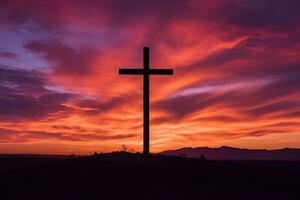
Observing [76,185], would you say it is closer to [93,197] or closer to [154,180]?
[93,197]

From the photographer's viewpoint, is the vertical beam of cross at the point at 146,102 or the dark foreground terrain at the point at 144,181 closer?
the dark foreground terrain at the point at 144,181

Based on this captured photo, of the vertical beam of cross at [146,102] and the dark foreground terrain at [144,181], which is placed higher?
the vertical beam of cross at [146,102]

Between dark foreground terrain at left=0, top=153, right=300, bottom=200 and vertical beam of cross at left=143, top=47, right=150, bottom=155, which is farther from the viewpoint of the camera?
vertical beam of cross at left=143, top=47, right=150, bottom=155

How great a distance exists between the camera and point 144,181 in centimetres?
1831

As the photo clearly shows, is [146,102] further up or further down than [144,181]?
further up

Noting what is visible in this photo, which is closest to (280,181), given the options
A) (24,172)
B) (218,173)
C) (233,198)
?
(218,173)

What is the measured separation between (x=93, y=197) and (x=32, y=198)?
237cm

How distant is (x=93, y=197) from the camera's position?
52.5ft

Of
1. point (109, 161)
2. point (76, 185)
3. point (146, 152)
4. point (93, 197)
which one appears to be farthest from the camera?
point (146, 152)

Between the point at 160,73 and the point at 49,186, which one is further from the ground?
the point at 160,73

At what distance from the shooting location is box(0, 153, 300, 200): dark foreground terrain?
1661 cm

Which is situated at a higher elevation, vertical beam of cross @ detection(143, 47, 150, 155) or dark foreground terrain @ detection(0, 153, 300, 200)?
vertical beam of cross @ detection(143, 47, 150, 155)

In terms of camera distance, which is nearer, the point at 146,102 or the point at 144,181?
the point at 144,181

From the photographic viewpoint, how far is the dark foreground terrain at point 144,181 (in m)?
16.6
